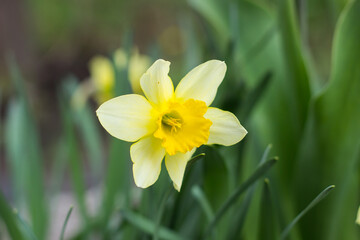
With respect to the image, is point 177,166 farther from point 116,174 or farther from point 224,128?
point 116,174

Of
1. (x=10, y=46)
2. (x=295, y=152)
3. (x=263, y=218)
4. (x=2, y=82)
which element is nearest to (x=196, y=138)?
(x=263, y=218)

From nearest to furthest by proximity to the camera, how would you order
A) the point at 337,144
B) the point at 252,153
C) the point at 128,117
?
the point at 128,117 → the point at 337,144 → the point at 252,153

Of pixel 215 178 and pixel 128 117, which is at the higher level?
pixel 128 117

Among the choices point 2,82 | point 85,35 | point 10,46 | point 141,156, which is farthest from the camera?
Result: point 85,35

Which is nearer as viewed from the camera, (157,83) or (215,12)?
(157,83)

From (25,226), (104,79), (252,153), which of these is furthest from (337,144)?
(104,79)

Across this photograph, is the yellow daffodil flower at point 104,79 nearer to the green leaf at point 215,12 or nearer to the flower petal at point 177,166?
the green leaf at point 215,12

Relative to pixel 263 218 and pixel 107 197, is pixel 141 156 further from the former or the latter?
pixel 107 197

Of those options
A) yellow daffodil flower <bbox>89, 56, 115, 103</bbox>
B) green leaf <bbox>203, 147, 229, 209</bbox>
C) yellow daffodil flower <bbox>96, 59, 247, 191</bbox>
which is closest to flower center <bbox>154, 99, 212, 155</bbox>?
yellow daffodil flower <bbox>96, 59, 247, 191</bbox>
